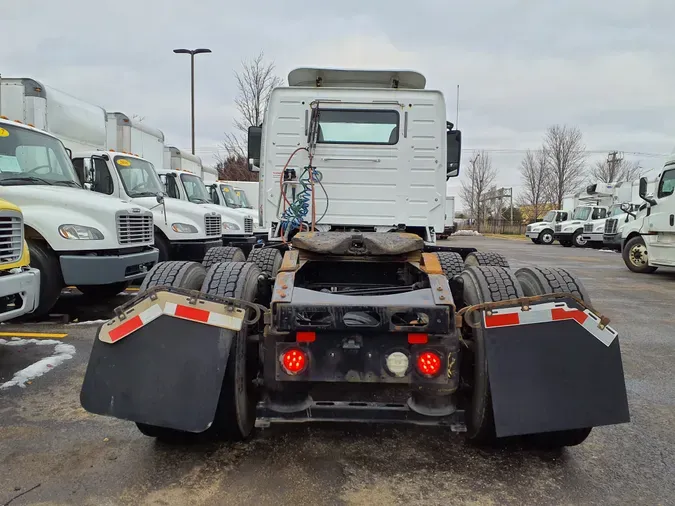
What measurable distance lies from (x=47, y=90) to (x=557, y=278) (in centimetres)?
787

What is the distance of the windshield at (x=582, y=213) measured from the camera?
2744 cm

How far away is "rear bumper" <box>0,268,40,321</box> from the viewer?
Answer: 4.20m

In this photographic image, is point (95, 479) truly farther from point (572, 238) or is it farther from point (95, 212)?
point (572, 238)

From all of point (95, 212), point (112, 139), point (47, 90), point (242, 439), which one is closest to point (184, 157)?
point (112, 139)

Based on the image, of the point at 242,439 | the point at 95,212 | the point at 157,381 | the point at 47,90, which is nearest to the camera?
the point at 157,381

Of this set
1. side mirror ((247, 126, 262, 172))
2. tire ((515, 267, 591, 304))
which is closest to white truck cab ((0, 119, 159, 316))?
side mirror ((247, 126, 262, 172))

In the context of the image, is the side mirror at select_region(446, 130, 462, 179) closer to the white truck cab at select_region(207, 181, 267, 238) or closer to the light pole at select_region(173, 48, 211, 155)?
the white truck cab at select_region(207, 181, 267, 238)

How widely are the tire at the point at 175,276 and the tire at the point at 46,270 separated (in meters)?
3.39

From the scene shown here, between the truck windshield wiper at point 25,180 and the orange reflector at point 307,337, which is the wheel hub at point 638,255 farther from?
the truck windshield wiper at point 25,180

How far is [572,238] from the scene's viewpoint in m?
27.8

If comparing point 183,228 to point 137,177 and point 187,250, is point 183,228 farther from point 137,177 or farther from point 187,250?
point 137,177

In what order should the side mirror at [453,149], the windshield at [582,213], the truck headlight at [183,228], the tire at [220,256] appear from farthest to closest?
the windshield at [582,213] < the truck headlight at [183,228] < the side mirror at [453,149] < the tire at [220,256]

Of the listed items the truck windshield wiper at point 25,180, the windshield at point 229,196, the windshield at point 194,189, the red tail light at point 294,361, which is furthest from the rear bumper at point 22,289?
the windshield at point 229,196

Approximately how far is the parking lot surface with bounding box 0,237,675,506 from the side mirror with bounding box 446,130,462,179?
294 centimetres
